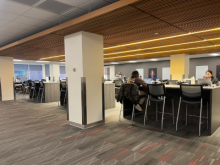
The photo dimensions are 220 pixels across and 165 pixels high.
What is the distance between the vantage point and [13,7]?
3.34 m

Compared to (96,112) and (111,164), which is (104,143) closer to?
(111,164)

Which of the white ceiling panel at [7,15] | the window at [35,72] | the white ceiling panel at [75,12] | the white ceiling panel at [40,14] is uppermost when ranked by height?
the white ceiling panel at [7,15]

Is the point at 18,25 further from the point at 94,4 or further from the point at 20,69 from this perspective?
the point at 20,69

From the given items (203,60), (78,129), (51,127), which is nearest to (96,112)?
(78,129)

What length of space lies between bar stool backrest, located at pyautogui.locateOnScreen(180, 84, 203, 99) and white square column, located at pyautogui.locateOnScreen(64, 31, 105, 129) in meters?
1.96

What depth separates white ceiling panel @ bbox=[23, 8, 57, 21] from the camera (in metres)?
3.53

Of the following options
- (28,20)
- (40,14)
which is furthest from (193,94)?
(28,20)

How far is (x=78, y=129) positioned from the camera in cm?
379

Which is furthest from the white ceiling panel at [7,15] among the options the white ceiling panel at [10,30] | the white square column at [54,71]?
the white square column at [54,71]

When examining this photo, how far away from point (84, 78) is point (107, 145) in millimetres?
1609

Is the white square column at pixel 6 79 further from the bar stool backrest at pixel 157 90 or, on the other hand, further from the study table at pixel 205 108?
the bar stool backrest at pixel 157 90

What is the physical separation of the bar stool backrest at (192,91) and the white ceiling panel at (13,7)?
12.0ft

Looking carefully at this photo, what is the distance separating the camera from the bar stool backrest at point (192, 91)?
10.4 ft

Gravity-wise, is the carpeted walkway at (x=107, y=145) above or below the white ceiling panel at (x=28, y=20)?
below
